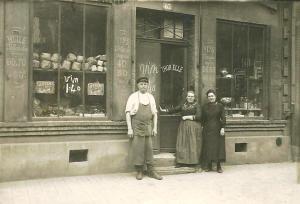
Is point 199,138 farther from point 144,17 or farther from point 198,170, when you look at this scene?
point 144,17

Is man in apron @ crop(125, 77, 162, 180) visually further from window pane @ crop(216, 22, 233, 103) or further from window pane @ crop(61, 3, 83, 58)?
window pane @ crop(216, 22, 233, 103)

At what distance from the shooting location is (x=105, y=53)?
893 cm

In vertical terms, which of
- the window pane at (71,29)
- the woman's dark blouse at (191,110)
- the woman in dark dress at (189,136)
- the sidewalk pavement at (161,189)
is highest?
the window pane at (71,29)

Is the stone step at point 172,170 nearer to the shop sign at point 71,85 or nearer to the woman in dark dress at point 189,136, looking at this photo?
the woman in dark dress at point 189,136

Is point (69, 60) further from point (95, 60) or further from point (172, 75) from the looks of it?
point (172, 75)

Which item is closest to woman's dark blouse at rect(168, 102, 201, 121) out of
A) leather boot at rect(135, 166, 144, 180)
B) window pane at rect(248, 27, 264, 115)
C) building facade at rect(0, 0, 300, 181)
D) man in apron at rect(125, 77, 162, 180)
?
building facade at rect(0, 0, 300, 181)

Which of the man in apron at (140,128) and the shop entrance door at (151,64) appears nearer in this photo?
the man in apron at (140,128)

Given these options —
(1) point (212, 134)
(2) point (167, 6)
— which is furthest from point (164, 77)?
(1) point (212, 134)

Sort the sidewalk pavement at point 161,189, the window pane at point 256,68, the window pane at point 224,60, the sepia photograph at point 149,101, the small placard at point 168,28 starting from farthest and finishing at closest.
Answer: the window pane at point 256,68, the window pane at point 224,60, the small placard at point 168,28, the sepia photograph at point 149,101, the sidewalk pavement at point 161,189

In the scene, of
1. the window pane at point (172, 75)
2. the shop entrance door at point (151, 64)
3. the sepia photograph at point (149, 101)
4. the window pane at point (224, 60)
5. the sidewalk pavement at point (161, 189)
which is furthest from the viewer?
the window pane at point (224, 60)

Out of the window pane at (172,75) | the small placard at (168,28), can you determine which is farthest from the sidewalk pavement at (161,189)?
the small placard at (168,28)

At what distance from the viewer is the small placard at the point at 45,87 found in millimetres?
8227

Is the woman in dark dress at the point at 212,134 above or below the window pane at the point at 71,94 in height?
below

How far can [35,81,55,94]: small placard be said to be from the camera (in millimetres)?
8227
